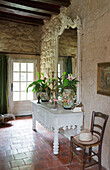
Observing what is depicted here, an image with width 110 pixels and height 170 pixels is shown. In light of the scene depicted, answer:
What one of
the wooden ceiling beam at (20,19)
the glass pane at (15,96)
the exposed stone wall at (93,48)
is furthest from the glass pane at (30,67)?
the exposed stone wall at (93,48)

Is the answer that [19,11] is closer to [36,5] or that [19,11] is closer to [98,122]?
[36,5]

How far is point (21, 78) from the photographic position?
6.77 m

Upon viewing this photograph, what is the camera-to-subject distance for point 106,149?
308 cm

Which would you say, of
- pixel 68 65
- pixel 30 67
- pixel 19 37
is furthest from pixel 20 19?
pixel 68 65

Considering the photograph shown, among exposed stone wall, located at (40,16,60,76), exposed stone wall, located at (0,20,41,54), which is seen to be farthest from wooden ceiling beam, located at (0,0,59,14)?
exposed stone wall, located at (0,20,41,54)

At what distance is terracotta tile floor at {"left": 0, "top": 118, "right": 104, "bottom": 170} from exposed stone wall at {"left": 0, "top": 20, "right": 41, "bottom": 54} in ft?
9.74

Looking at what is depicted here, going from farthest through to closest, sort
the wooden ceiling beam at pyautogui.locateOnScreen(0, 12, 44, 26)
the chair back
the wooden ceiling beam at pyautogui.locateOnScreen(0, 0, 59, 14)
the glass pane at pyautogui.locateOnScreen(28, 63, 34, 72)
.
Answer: the glass pane at pyautogui.locateOnScreen(28, 63, 34, 72)
the wooden ceiling beam at pyautogui.locateOnScreen(0, 12, 44, 26)
the wooden ceiling beam at pyautogui.locateOnScreen(0, 0, 59, 14)
the chair back

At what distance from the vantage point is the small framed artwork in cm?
302

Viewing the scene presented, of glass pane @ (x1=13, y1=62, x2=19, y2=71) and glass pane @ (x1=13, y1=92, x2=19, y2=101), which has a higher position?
glass pane @ (x1=13, y1=62, x2=19, y2=71)

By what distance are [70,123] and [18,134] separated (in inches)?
71.6

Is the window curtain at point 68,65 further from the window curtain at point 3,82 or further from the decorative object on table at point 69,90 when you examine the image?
the window curtain at point 3,82

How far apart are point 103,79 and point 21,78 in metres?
4.20

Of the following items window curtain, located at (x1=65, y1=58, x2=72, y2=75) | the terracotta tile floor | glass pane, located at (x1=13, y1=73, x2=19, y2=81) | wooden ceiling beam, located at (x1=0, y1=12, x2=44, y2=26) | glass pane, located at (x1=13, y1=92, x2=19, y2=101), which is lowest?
the terracotta tile floor

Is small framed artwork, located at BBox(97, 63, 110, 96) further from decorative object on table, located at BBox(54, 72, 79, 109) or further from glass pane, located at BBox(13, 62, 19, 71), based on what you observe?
glass pane, located at BBox(13, 62, 19, 71)
